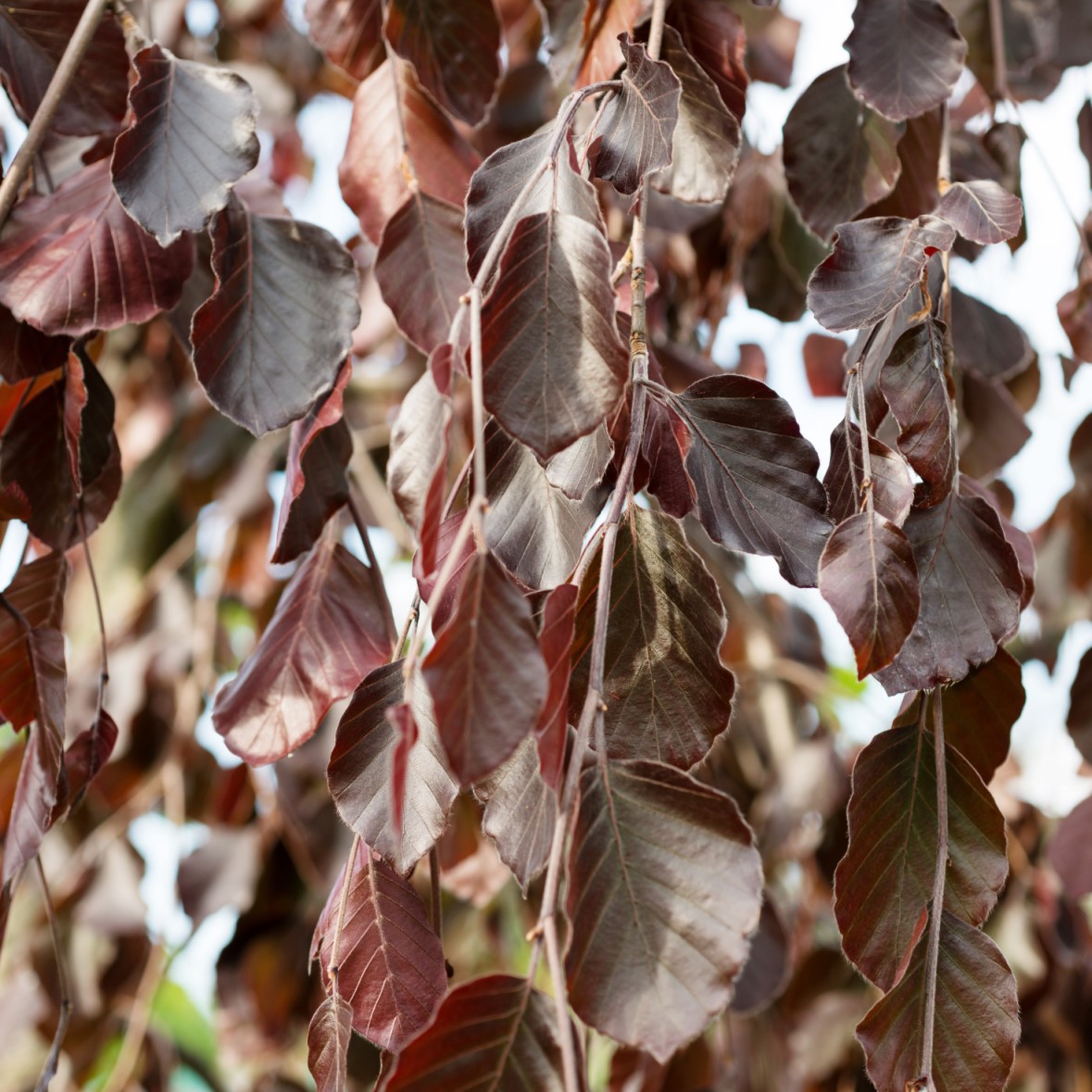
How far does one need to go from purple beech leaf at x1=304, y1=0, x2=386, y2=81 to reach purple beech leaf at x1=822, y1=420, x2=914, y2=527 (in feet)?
1.23

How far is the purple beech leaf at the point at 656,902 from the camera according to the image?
11.4 inches

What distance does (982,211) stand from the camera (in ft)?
1.38

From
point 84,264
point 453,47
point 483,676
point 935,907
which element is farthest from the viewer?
point 453,47

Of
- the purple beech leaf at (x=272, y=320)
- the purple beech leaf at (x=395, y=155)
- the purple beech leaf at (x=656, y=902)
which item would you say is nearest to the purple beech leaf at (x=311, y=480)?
the purple beech leaf at (x=272, y=320)

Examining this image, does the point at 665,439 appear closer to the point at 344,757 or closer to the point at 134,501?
the point at 344,757

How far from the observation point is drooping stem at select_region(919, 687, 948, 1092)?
0.36m

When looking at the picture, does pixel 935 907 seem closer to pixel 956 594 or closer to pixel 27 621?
pixel 956 594

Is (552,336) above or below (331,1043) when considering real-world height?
above

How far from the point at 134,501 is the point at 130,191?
46.8 inches

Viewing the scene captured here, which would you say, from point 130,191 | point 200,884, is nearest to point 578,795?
point 130,191

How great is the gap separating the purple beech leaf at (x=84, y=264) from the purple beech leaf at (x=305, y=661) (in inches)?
5.5

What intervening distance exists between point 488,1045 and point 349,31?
0.54 m

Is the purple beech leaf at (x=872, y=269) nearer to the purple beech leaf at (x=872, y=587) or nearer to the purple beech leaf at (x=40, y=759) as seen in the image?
the purple beech leaf at (x=872, y=587)

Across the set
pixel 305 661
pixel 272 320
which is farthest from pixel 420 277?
pixel 305 661
